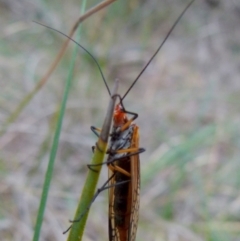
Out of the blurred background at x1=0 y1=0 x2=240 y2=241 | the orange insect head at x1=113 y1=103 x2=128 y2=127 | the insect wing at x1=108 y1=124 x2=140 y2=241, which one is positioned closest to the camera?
the insect wing at x1=108 y1=124 x2=140 y2=241

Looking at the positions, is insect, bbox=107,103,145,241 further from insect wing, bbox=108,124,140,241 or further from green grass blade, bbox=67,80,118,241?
green grass blade, bbox=67,80,118,241

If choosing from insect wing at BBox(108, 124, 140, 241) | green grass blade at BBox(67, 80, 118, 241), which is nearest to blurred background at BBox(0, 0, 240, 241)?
insect wing at BBox(108, 124, 140, 241)

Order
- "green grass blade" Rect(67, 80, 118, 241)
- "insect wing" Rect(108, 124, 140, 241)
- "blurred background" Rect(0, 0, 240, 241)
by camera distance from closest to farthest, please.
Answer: "green grass blade" Rect(67, 80, 118, 241) < "insect wing" Rect(108, 124, 140, 241) < "blurred background" Rect(0, 0, 240, 241)

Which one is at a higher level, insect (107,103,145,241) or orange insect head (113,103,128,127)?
orange insect head (113,103,128,127)

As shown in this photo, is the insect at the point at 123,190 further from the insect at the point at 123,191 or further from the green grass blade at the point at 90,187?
the green grass blade at the point at 90,187

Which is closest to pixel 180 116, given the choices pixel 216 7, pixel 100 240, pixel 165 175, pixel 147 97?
pixel 147 97

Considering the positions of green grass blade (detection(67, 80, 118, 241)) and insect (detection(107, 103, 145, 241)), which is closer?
green grass blade (detection(67, 80, 118, 241))

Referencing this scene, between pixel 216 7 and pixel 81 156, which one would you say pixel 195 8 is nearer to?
pixel 216 7
